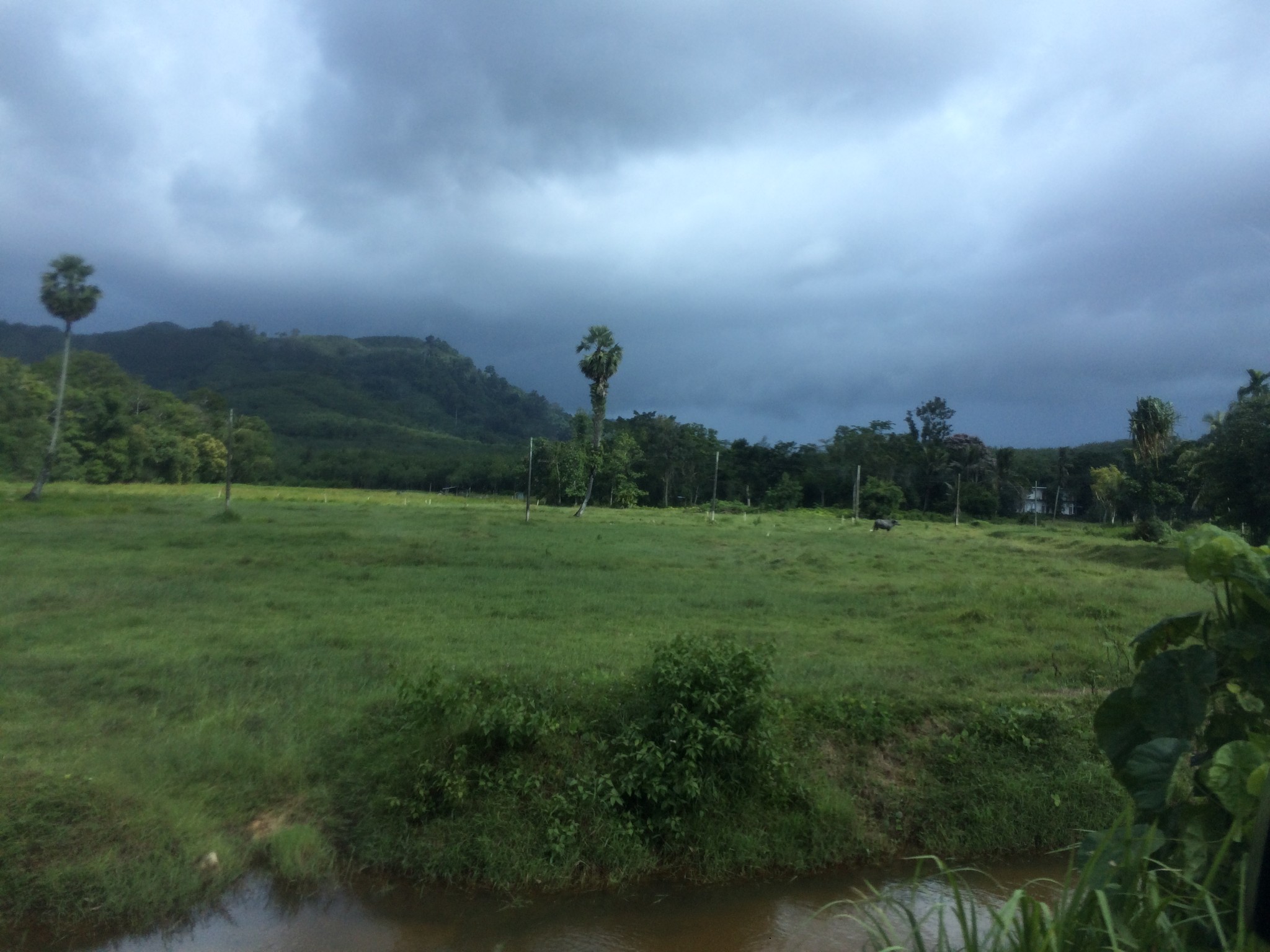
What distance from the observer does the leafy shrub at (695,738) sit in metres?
6.37

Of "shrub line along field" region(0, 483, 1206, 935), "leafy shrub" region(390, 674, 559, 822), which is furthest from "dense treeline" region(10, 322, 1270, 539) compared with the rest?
"leafy shrub" region(390, 674, 559, 822)

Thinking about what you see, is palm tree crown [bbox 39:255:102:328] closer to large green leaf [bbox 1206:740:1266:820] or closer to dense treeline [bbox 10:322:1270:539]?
dense treeline [bbox 10:322:1270:539]

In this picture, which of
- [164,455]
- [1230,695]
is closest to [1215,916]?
[1230,695]

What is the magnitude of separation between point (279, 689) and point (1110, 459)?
7591 cm

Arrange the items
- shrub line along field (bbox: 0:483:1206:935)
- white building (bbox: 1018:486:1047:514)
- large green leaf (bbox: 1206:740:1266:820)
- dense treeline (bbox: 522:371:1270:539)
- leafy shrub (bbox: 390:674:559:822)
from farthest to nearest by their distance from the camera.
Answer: white building (bbox: 1018:486:1047:514), dense treeline (bbox: 522:371:1270:539), leafy shrub (bbox: 390:674:559:822), shrub line along field (bbox: 0:483:1206:935), large green leaf (bbox: 1206:740:1266:820)

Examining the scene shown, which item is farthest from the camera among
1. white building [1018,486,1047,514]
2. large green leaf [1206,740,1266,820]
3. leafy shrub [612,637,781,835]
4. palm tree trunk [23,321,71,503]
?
white building [1018,486,1047,514]

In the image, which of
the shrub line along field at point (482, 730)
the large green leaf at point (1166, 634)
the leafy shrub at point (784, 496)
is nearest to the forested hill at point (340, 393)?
the leafy shrub at point (784, 496)

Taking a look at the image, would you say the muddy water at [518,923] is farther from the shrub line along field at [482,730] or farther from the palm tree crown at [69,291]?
the palm tree crown at [69,291]

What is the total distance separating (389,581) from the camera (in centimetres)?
1634

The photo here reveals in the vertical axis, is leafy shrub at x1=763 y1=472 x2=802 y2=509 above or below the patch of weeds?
above

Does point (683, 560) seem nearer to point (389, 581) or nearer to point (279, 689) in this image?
point (389, 581)

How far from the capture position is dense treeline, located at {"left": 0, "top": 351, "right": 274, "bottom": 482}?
2289 centimetres

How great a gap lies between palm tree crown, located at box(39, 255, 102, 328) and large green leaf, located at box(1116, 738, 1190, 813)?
29458mm

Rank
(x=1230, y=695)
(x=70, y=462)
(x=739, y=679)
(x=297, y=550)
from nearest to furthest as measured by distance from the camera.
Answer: (x=1230, y=695) → (x=739, y=679) → (x=297, y=550) → (x=70, y=462)
